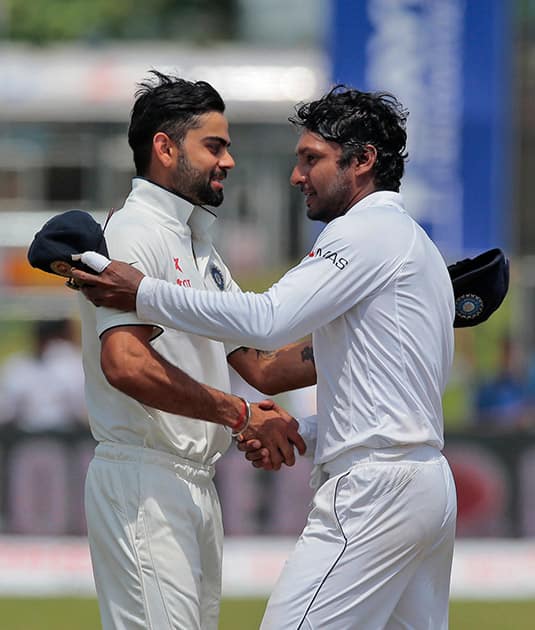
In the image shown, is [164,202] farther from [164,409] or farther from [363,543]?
[363,543]

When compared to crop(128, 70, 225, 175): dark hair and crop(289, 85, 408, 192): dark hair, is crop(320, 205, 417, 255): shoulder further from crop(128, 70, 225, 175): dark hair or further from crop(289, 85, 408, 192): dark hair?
crop(128, 70, 225, 175): dark hair

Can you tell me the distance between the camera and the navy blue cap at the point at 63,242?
3975mm

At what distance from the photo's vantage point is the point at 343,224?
3975 mm

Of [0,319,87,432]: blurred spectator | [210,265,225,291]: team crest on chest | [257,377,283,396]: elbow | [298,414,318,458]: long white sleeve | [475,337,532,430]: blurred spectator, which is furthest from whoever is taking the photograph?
[475,337,532,430]: blurred spectator

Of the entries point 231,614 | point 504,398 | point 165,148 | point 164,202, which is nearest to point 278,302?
point 164,202

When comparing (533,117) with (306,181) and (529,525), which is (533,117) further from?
(306,181)

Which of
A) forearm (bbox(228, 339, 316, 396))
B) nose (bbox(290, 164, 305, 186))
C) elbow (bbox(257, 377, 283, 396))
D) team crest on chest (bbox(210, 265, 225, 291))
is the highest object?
nose (bbox(290, 164, 305, 186))

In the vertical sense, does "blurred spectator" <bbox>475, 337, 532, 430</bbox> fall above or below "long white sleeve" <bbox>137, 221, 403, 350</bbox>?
below

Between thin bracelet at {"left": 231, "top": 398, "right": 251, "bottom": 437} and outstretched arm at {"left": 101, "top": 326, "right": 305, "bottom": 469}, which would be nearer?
outstretched arm at {"left": 101, "top": 326, "right": 305, "bottom": 469}

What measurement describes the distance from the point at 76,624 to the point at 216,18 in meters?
17.5

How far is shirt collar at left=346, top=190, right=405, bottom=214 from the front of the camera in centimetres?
407

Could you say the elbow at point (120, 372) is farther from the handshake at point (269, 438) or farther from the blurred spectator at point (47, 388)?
the blurred spectator at point (47, 388)

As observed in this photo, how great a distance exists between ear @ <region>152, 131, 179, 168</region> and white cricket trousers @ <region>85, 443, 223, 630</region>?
2.88ft

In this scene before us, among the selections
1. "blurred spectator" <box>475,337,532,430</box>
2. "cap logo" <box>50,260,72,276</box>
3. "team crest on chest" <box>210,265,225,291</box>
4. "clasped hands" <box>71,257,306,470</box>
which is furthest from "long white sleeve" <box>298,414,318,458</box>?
"blurred spectator" <box>475,337,532,430</box>
